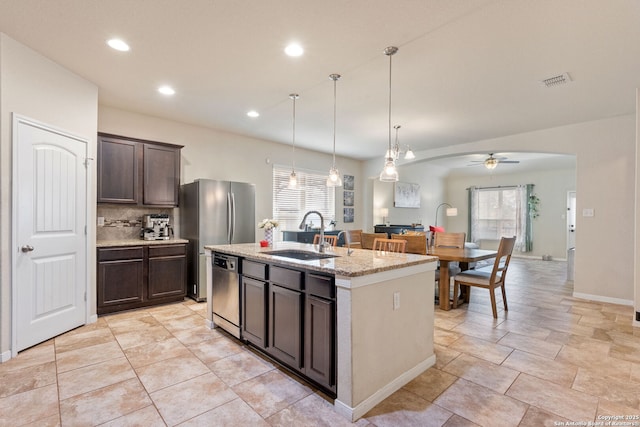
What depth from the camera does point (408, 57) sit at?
2.82 metres

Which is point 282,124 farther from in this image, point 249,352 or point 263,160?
point 249,352

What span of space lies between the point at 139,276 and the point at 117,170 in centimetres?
139

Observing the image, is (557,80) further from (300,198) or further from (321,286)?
(300,198)

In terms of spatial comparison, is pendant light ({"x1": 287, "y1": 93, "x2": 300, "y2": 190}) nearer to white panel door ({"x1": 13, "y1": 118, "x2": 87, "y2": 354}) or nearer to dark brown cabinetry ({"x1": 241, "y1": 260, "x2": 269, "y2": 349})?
dark brown cabinetry ({"x1": 241, "y1": 260, "x2": 269, "y2": 349})

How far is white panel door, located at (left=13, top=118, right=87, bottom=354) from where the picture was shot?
2744 millimetres

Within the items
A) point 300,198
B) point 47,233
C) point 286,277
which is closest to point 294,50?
point 286,277

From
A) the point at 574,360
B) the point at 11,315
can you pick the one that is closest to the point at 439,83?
the point at 574,360

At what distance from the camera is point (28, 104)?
2.82m

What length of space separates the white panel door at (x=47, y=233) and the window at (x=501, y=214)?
1023 centimetres

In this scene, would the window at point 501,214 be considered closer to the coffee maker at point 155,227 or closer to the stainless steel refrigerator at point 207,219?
the stainless steel refrigerator at point 207,219

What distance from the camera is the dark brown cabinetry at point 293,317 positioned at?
6.66 ft

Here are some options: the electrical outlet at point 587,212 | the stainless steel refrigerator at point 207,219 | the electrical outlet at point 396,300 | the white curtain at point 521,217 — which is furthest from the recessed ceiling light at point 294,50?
the white curtain at point 521,217

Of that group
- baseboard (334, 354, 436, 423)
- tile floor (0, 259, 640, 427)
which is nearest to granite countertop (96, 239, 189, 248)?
tile floor (0, 259, 640, 427)

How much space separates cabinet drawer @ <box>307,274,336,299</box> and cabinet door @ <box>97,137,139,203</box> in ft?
10.4
